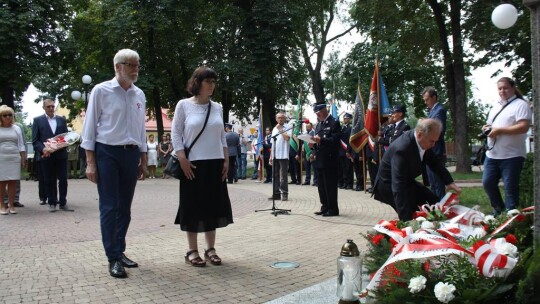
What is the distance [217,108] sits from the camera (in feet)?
16.5

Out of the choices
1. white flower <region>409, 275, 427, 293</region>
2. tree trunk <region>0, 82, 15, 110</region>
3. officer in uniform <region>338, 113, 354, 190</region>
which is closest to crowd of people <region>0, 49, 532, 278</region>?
white flower <region>409, 275, 427, 293</region>

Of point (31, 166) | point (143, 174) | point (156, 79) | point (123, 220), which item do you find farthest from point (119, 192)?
point (156, 79)

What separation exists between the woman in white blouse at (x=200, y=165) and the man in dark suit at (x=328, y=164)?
380 cm

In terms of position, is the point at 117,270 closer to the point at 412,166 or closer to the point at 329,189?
the point at 412,166

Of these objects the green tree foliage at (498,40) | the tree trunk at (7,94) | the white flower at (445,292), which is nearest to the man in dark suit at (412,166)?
the white flower at (445,292)

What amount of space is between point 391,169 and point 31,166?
18493 millimetres

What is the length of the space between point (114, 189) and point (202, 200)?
2.96 feet

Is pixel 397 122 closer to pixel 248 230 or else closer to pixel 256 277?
pixel 248 230

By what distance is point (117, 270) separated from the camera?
172 inches

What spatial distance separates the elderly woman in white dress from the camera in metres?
8.85

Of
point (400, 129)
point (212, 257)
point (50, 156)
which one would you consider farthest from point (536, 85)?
point (50, 156)

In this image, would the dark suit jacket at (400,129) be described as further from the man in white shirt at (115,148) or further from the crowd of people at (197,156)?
the man in white shirt at (115,148)

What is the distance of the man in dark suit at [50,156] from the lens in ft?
30.1

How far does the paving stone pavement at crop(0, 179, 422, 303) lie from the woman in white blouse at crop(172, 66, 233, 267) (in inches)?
18.8
